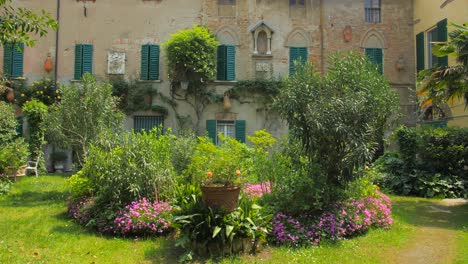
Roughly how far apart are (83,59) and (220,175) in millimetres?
11948

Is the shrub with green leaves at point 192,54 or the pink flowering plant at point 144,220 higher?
the shrub with green leaves at point 192,54

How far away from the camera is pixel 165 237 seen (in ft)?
21.9

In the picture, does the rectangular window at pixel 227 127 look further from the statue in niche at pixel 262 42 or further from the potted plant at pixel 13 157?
the potted plant at pixel 13 157


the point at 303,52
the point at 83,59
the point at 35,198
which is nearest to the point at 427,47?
the point at 303,52

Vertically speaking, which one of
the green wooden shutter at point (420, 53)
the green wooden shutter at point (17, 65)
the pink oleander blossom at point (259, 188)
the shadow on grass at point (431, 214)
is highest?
the green wooden shutter at point (420, 53)

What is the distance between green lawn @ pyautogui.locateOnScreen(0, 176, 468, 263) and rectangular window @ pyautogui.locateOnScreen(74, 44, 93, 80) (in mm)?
8276

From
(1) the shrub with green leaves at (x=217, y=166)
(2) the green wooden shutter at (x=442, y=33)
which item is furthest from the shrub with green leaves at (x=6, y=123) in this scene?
(2) the green wooden shutter at (x=442, y=33)

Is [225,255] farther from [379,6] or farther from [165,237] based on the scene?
[379,6]

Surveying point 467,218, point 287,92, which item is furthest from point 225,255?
point 467,218

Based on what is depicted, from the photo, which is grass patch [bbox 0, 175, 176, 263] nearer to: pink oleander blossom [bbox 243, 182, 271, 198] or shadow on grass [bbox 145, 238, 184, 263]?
shadow on grass [bbox 145, 238, 184, 263]

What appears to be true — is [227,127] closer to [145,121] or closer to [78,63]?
[145,121]

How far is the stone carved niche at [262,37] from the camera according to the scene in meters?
16.2

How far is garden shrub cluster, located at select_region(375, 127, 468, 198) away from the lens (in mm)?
11555

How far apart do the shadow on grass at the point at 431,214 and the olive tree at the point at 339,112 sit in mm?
2373
